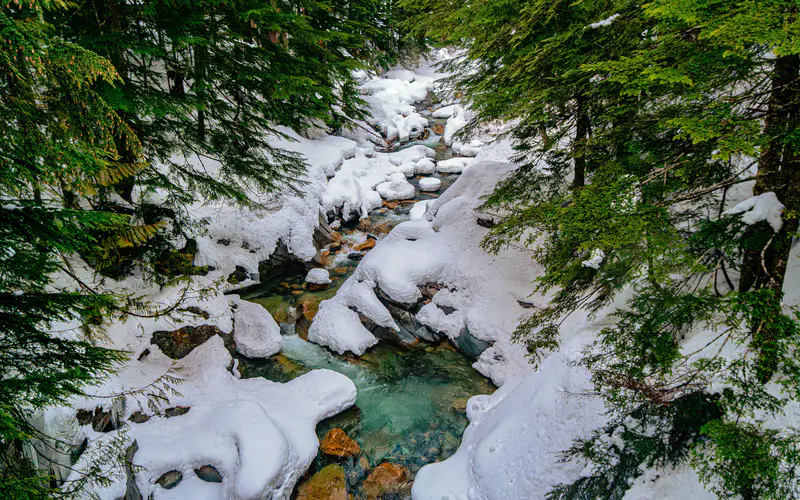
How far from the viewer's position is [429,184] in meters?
17.0

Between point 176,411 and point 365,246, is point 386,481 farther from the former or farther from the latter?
point 365,246

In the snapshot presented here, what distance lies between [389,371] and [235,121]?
21.7 feet

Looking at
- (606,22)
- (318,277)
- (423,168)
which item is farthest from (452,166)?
(606,22)

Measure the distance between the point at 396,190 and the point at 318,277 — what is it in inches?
254

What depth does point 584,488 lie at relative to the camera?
4559 mm

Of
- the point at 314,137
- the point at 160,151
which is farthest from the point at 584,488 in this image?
the point at 314,137

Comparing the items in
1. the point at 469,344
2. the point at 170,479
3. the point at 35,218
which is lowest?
the point at 469,344

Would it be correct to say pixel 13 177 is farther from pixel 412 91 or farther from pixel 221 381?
pixel 412 91

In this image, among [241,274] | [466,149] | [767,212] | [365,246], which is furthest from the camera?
[466,149]

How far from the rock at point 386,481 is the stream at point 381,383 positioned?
116 mm

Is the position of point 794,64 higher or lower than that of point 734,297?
higher

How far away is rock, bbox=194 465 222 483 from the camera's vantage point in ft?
19.2

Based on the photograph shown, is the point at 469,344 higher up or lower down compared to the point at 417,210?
lower down

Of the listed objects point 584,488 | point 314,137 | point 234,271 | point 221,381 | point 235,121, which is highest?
point 235,121
